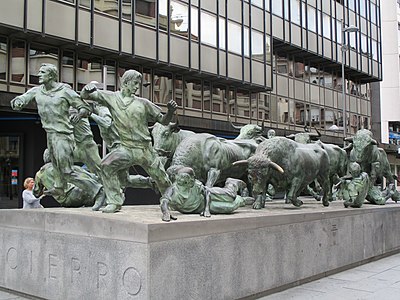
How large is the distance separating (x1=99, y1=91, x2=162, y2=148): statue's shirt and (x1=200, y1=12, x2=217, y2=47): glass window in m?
20.0

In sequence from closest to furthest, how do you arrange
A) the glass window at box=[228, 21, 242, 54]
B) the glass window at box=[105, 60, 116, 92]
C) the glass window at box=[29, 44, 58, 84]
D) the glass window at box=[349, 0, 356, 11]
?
1. the glass window at box=[29, 44, 58, 84]
2. the glass window at box=[105, 60, 116, 92]
3. the glass window at box=[228, 21, 242, 54]
4. the glass window at box=[349, 0, 356, 11]

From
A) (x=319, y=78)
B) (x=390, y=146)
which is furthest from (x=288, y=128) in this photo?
(x=390, y=146)

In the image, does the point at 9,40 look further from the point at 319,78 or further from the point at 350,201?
the point at 319,78

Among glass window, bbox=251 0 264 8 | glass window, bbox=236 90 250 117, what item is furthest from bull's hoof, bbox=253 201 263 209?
glass window, bbox=251 0 264 8

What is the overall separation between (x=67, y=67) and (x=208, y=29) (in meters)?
8.46

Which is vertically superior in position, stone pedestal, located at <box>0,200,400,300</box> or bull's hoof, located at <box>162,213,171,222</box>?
bull's hoof, located at <box>162,213,171,222</box>

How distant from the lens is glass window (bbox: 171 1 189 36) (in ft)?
80.2

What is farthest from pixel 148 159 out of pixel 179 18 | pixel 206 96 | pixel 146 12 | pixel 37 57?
pixel 206 96

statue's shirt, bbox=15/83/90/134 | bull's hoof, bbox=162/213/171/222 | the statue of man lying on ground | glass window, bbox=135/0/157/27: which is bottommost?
bull's hoof, bbox=162/213/171/222

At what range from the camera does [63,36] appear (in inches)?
772

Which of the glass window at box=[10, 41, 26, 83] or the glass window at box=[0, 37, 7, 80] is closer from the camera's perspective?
the glass window at box=[0, 37, 7, 80]

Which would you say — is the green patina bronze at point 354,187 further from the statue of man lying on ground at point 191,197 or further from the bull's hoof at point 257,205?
the statue of man lying on ground at point 191,197

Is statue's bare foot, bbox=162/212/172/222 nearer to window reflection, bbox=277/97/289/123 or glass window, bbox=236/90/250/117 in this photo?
glass window, bbox=236/90/250/117

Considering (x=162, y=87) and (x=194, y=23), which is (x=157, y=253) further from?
(x=194, y=23)
